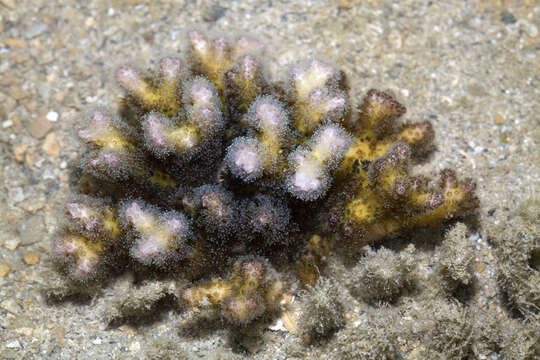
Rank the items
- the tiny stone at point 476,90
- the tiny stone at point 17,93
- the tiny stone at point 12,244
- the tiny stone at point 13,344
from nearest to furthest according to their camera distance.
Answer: the tiny stone at point 13,344 → the tiny stone at point 12,244 → the tiny stone at point 476,90 → the tiny stone at point 17,93

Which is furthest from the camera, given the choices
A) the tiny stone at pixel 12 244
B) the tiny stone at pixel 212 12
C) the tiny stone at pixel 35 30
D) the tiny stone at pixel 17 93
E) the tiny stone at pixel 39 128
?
the tiny stone at pixel 35 30

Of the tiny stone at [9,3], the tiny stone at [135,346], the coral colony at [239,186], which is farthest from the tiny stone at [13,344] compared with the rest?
the tiny stone at [9,3]

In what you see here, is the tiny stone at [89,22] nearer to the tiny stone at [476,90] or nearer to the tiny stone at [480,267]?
the tiny stone at [476,90]

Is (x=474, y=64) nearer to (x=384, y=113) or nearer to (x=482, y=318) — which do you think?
(x=384, y=113)

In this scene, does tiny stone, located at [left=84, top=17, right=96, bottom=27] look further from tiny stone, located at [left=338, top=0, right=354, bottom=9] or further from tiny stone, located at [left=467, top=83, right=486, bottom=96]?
tiny stone, located at [left=467, top=83, right=486, bottom=96]

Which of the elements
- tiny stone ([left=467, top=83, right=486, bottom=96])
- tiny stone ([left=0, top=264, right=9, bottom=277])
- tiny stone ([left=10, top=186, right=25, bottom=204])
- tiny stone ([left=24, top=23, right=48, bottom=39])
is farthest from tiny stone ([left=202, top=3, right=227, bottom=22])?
tiny stone ([left=0, top=264, right=9, bottom=277])

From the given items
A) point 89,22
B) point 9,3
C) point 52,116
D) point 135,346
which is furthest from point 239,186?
point 9,3

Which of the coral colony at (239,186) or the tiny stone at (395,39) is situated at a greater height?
the tiny stone at (395,39)
